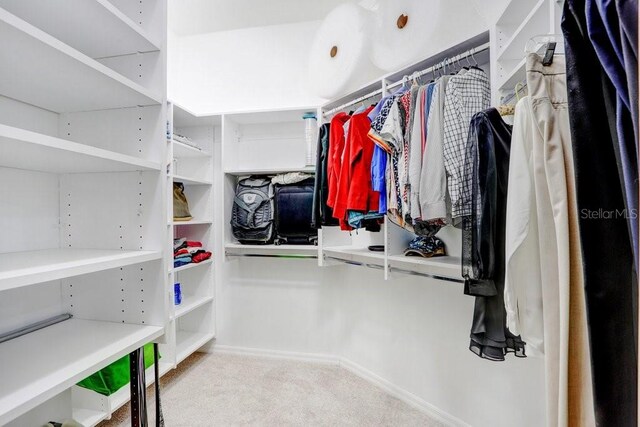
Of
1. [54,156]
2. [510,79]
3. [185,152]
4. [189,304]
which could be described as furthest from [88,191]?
[510,79]

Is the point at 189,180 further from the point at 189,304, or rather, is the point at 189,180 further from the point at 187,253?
the point at 189,304

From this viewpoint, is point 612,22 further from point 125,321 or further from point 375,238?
point 375,238

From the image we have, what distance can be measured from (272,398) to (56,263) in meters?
1.60

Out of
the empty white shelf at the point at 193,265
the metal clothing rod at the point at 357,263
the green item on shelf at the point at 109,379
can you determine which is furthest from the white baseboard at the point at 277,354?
the green item on shelf at the point at 109,379

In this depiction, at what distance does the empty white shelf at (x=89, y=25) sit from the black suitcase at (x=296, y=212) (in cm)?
139

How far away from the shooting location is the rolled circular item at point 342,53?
1970 millimetres

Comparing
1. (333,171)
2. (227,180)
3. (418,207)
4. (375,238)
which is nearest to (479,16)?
(418,207)

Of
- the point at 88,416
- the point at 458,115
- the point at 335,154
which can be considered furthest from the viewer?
the point at 335,154

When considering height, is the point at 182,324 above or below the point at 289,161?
below

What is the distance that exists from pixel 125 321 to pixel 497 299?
1.27 m

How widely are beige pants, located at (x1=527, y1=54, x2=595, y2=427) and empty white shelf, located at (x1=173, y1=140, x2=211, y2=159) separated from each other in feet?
6.93

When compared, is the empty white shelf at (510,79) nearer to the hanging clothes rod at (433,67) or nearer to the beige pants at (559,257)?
the hanging clothes rod at (433,67)

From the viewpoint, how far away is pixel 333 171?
1979 mm

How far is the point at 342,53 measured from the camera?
205cm
